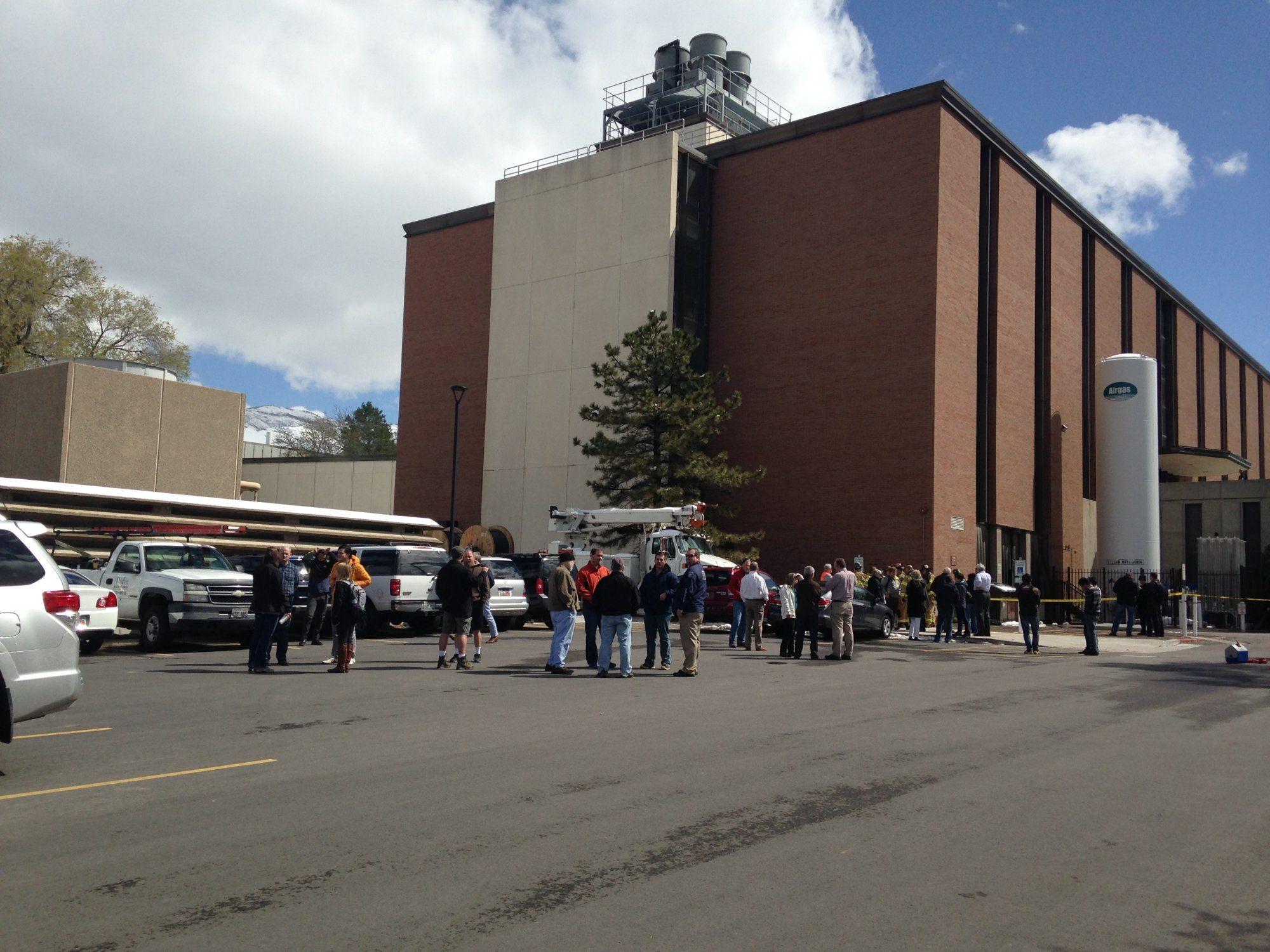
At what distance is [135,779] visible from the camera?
24.6ft

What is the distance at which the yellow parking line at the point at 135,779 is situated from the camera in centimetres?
702

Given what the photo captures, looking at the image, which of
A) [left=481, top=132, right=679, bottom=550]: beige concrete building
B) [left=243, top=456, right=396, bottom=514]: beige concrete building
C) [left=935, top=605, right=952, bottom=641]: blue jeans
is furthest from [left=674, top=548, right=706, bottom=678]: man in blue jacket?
[left=243, top=456, right=396, bottom=514]: beige concrete building

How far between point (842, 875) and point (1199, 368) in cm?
6429

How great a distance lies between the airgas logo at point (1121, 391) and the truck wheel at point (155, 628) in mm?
36568

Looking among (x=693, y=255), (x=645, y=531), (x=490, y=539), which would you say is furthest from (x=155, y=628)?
(x=693, y=255)

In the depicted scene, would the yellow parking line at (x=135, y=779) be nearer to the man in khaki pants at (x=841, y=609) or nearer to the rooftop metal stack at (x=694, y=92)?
the man in khaki pants at (x=841, y=609)

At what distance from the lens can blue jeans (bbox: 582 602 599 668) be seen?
15180 millimetres

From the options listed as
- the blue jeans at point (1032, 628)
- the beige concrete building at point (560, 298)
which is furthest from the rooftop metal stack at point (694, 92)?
the blue jeans at point (1032, 628)

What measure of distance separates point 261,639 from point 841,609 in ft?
31.0

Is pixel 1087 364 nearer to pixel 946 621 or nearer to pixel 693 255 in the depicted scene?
pixel 693 255

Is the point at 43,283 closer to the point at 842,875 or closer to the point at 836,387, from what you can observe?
the point at 836,387

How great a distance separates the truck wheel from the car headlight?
475mm

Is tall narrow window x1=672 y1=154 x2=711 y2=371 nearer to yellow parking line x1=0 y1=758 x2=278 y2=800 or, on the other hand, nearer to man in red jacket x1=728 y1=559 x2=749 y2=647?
man in red jacket x1=728 y1=559 x2=749 y2=647

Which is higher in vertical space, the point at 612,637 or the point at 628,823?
the point at 612,637
